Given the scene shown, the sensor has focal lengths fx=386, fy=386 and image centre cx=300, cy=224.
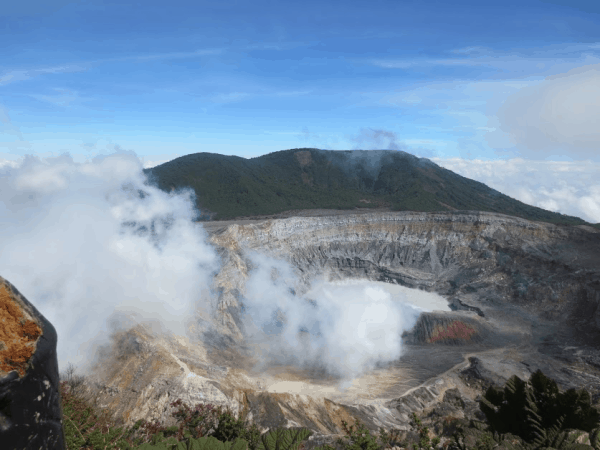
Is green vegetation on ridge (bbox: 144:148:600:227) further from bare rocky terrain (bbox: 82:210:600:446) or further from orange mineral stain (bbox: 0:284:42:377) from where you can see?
orange mineral stain (bbox: 0:284:42:377)

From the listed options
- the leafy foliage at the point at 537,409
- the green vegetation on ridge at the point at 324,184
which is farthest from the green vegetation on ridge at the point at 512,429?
the green vegetation on ridge at the point at 324,184

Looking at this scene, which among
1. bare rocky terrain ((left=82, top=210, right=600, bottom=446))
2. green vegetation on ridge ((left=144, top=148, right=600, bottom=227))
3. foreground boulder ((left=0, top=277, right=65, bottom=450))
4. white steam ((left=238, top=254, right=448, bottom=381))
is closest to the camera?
foreground boulder ((left=0, top=277, right=65, bottom=450))

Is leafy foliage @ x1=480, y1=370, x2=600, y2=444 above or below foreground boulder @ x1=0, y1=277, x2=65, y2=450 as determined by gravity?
below

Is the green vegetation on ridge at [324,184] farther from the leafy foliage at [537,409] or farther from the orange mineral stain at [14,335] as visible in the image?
the orange mineral stain at [14,335]

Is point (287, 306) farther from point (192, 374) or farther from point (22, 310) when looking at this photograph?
point (22, 310)

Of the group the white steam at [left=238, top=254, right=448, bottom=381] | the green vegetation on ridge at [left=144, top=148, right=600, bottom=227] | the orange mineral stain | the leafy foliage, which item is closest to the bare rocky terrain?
the white steam at [left=238, top=254, right=448, bottom=381]

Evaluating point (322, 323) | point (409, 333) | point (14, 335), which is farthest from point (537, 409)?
point (409, 333)

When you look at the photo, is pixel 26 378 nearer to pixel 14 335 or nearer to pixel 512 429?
pixel 14 335

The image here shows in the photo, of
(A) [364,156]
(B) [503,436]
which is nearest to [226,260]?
(B) [503,436]
